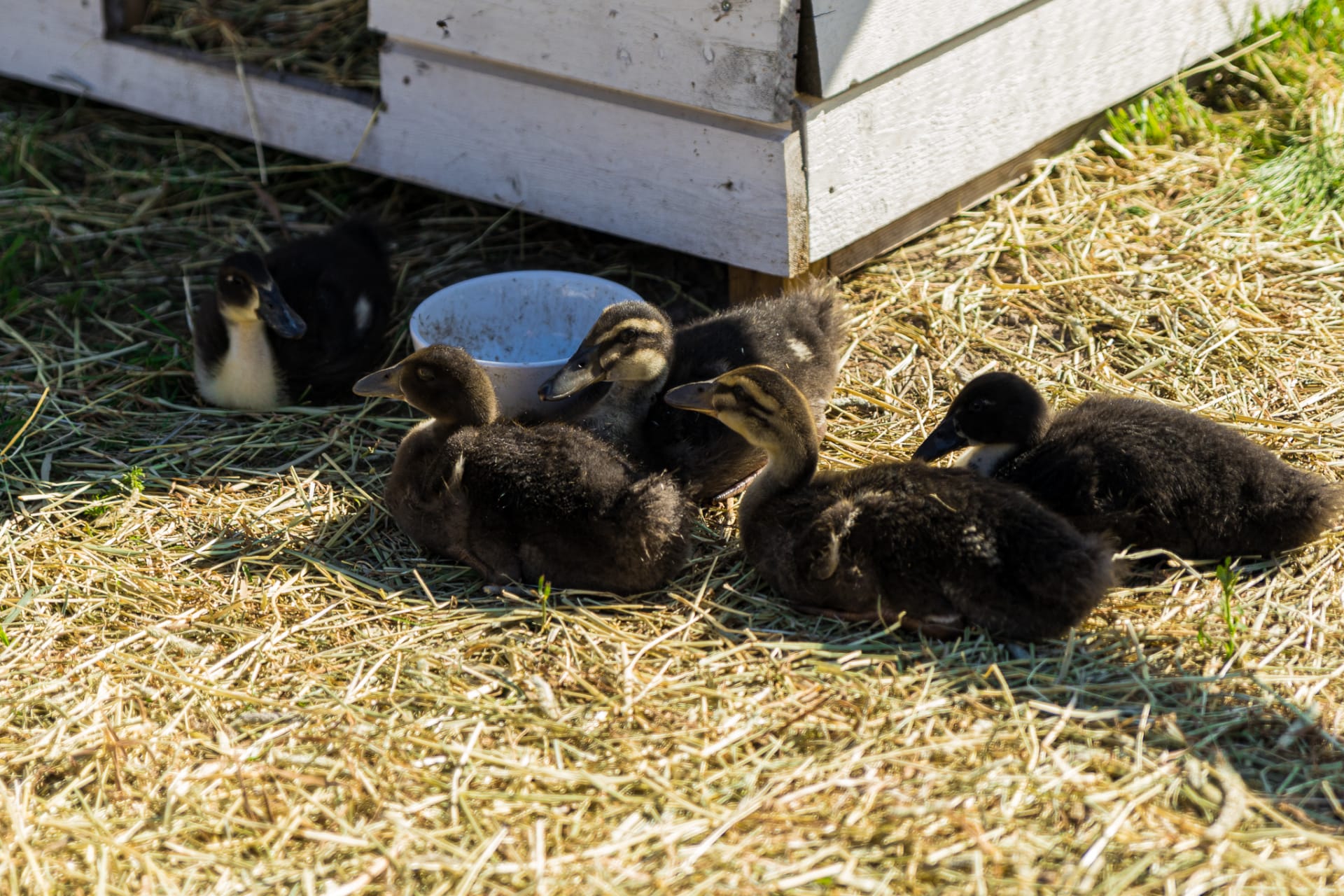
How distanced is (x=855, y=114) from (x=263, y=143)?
296 centimetres

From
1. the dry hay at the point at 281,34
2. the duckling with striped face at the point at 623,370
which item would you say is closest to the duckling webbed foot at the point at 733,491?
the duckling with striped face at the point at 623,370

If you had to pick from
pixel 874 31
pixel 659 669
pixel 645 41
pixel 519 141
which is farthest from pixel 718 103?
pixel 659 669

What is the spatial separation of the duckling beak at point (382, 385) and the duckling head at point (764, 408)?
3.35 ft

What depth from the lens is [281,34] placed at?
654 cm

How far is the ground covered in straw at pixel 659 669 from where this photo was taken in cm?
295

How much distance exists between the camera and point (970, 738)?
10.7 feet

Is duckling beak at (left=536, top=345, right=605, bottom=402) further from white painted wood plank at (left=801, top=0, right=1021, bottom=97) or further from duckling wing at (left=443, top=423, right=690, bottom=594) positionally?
white painted wood plank at (left=801, top=0, right=1021, bottom=97)

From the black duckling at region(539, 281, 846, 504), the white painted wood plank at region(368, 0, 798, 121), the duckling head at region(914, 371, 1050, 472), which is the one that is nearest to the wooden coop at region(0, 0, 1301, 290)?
the white painted wood plank at region(368, 0, 798, 121)

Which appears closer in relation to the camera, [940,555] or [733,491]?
[940,555]

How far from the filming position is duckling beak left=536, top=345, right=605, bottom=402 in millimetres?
4406

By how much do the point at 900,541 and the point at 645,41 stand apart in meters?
2.31

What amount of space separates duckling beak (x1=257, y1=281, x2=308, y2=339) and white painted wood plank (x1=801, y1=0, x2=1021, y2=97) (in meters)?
2.04

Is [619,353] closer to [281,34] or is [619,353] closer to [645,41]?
[645,41]

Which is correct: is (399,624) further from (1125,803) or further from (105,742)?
(1125,803)
